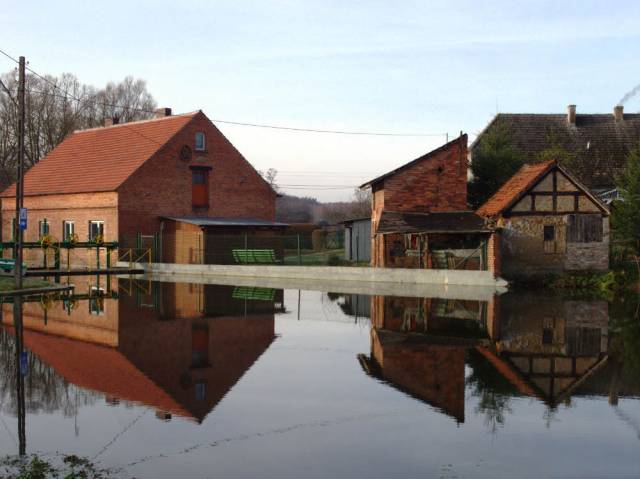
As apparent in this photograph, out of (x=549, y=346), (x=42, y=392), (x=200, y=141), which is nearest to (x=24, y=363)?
(x=42, y=392)

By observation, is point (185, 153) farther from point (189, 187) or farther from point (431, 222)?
point (431, 222)

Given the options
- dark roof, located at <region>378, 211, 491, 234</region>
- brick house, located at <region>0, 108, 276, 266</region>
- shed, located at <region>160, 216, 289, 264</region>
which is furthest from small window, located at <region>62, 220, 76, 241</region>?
dark roof, located at <region>378, 211, 491, 234</region>

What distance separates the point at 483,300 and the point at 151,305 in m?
10.4

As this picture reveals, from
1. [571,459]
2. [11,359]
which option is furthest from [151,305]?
[571,459]

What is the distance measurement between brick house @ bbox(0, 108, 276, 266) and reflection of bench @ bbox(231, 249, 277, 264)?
8.14 feet

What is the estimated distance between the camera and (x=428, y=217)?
37.3 metres

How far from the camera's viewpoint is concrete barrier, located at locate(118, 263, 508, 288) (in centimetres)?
3089

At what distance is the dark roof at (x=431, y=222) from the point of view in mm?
A: 34312

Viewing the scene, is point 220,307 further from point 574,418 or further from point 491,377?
point 574,418

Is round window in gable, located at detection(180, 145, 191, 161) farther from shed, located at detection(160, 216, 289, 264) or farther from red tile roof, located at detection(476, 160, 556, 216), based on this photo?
red tile roof, located at detection(476, 160, 556, 216)

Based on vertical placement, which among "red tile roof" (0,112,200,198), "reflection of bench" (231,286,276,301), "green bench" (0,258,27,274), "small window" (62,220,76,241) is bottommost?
"reflection of bench" (231,286,276,301)

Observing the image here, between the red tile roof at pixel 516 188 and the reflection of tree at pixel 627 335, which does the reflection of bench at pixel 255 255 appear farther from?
the reflection of tree at pixel 627 335

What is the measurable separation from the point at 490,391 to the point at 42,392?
20.6ft

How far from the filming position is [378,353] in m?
14.8
